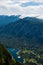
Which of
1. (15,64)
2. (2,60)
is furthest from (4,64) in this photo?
(15,64)

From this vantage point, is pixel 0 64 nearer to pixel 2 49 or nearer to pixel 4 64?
pixel 4 64

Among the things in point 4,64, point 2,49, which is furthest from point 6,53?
point 4,64

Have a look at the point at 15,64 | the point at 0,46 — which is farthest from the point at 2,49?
the point at 15,64

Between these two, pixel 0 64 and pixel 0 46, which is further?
pixel 0 46

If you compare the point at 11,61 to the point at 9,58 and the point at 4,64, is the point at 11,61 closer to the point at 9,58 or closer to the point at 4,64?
the point at 9,58

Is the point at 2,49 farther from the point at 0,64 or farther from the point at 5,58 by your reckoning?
the point at 0,64

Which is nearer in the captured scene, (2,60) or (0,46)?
(2,60)

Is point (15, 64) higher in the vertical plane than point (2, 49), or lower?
lower
